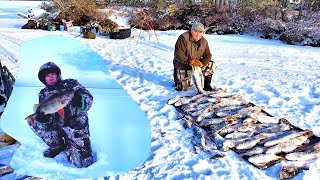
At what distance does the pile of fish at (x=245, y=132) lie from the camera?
4113 mm

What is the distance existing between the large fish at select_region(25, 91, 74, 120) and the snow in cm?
113

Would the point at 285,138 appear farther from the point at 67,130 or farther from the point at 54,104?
the point at 54,104

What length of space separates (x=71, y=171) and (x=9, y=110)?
3.43 feet

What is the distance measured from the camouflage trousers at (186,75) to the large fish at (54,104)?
3.52m

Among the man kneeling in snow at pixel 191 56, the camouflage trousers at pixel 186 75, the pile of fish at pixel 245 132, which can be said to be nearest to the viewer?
the pile of fish at pixel 245 132

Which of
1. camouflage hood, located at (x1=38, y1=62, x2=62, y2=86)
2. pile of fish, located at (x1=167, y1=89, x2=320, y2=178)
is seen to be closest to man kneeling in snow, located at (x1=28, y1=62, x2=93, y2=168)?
camouflage hood, located at (x1=38, y1=62, x2=62, y2=86)

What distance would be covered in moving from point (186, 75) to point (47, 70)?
360 centimetres

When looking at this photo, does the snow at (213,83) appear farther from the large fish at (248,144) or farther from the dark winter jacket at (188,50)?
the dark winter jacket at (188,50)

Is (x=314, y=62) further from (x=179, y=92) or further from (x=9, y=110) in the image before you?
(x=9, y=110)

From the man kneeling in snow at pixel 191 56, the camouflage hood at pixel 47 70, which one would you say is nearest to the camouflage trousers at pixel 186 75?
the man kneeling in snow at pixel 191 56

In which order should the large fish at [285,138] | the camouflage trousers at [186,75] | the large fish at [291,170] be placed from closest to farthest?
the large fish at [291,170], the large fish at [285,138], the camouflage trousers at [186,75]

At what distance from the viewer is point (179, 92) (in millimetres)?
6758

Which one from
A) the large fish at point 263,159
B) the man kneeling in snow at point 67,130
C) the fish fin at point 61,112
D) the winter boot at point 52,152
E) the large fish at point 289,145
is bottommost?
the large fish at point 263,159

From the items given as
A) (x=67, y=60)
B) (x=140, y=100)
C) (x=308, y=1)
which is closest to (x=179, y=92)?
(x=140, y=100)
